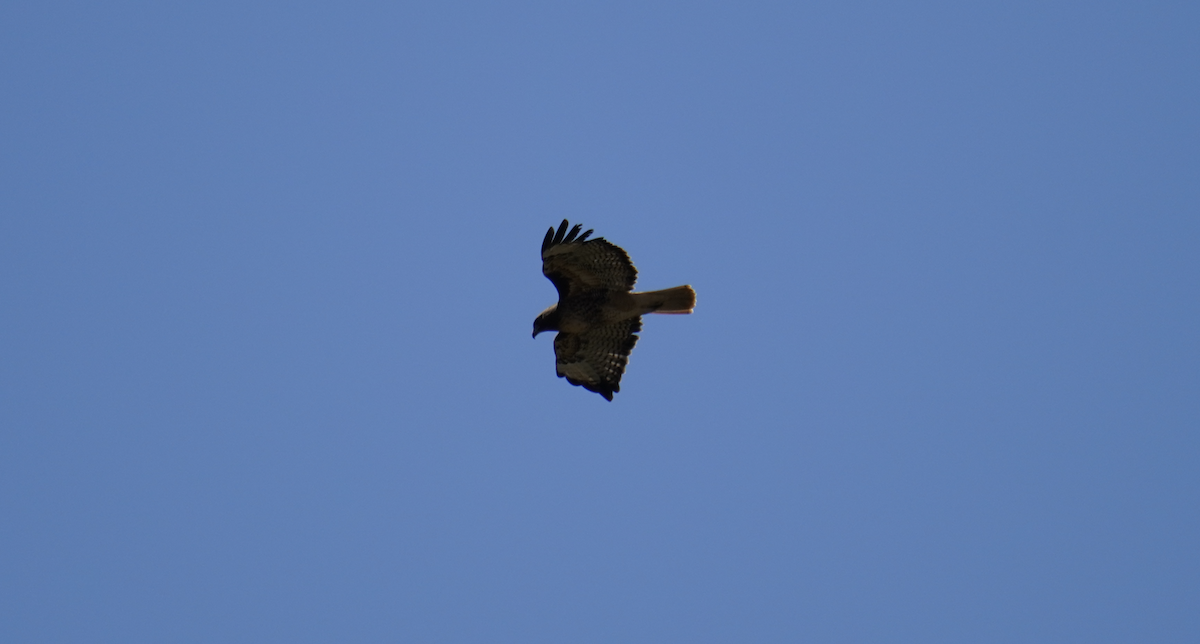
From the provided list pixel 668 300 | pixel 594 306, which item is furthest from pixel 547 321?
pixel 668 300

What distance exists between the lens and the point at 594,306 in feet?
35.3

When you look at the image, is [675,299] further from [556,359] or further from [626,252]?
[556,359]

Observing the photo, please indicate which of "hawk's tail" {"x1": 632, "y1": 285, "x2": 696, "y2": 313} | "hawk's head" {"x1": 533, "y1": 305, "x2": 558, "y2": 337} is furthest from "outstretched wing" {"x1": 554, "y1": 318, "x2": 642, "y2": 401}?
"hawk's tail" {"x1": 632, "y1": 285, "x2": 696, "y2": 313}

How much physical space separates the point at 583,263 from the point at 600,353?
1233mm

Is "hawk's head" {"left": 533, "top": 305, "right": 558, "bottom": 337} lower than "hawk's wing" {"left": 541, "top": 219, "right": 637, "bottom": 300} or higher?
lower

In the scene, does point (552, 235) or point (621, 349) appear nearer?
point (552, 235)

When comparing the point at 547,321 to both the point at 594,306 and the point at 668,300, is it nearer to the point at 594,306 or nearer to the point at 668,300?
the point at 594,306

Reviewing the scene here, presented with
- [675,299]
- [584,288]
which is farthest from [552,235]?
[675,299]

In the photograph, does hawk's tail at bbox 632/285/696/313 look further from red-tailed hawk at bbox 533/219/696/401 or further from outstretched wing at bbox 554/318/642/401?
outstretched wing at bbox 554/318/642/401

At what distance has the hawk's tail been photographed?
10383 millimetres

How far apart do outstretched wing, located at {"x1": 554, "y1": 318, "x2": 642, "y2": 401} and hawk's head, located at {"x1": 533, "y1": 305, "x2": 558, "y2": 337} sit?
7.7 inches

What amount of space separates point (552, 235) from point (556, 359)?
1612mm

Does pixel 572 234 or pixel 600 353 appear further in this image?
pixel 600 353

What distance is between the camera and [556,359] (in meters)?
11.4
